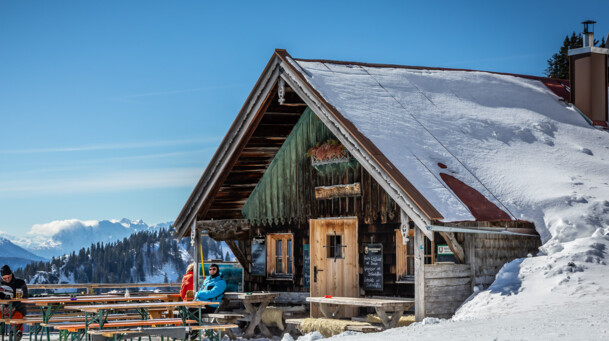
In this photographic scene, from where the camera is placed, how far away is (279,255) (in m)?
22.9

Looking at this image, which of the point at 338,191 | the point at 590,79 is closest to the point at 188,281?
the point at 338,191

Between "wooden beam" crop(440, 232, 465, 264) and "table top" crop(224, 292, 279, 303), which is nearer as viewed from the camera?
"wooden beam" crop(440, 232, 465, 264)

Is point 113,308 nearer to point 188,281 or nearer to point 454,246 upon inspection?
point 188,281

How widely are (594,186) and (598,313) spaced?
5.58m

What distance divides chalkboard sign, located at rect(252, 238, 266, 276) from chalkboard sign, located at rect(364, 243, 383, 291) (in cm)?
392

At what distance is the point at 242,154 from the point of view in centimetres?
2145

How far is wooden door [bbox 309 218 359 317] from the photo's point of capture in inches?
789

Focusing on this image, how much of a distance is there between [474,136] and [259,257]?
641cm

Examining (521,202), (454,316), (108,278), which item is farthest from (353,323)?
(108,278)

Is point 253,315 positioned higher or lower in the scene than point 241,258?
lower

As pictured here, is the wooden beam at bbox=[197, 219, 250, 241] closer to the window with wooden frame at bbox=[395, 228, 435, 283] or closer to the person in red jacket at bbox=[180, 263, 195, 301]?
A: the person in red jacket at bbox=[180, 263, 195, 301]

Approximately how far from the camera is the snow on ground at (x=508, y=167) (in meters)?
14.7

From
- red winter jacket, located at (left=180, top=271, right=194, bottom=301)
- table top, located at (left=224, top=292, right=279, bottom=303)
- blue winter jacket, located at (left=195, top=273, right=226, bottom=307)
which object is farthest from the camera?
red winter jacket, located at (left=180, top=271, right=194, bottom=301)

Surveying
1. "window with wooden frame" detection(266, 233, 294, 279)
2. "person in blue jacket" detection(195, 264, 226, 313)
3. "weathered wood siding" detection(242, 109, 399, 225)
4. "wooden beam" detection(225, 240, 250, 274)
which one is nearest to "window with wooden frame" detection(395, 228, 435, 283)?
"weathered wood siding" detection(242, 109, 399, 225)
